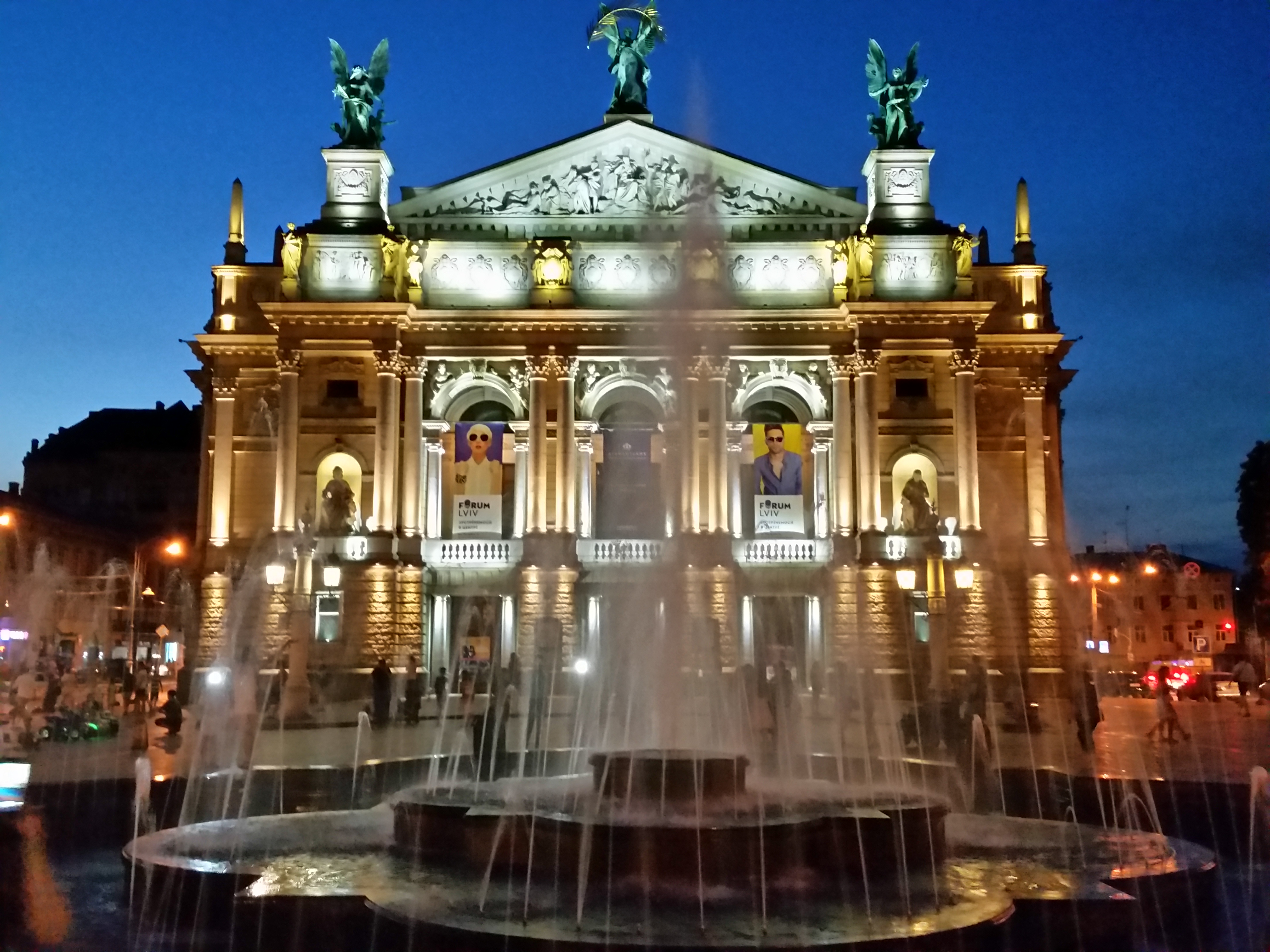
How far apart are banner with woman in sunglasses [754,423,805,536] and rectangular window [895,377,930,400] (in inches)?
193

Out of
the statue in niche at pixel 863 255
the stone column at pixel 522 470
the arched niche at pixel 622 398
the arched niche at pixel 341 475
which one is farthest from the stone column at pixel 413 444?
the statue in niche at pixel 863 255

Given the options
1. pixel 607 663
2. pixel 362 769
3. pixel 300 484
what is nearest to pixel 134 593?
pixel 300 484

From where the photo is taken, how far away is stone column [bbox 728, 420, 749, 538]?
4991 cm

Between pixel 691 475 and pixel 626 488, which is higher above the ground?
pixel 691 475

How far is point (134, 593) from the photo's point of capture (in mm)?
59438

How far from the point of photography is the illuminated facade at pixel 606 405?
48.0 metres

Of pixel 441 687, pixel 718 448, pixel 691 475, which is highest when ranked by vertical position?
pixel 718 448

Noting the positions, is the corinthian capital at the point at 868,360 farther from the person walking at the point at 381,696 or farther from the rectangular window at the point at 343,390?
the person walking at the point at 381,696

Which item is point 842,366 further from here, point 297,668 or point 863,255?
point 297,668

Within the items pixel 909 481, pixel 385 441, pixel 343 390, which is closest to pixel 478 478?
pixel 385 441

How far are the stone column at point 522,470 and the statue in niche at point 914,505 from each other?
14.6m

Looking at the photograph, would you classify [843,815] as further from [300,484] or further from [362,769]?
[300,484]

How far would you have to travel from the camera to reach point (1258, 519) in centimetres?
6669

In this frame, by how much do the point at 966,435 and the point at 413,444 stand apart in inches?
842
